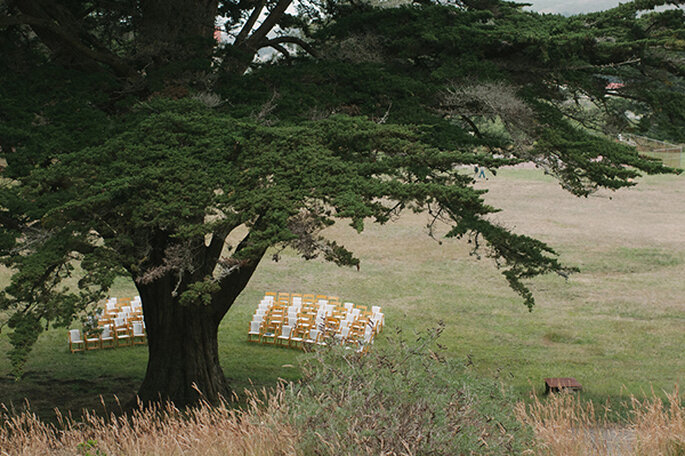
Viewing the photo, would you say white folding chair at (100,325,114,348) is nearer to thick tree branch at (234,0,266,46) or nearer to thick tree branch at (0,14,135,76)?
thick tree branch at (0,14,135,76)

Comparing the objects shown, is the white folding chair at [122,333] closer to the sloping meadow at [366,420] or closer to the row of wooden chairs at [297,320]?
the row of wooden chairs at [297,320]

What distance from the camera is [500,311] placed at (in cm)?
A: 2127

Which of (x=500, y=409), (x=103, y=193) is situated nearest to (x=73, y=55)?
(x=103, y=193)

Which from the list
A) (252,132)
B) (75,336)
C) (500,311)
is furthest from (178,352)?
(500,311)

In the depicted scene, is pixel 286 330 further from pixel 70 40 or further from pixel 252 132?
pixel 252 132

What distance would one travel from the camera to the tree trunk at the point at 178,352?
12477 millimetres

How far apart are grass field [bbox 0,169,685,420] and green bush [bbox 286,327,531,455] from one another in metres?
1.88

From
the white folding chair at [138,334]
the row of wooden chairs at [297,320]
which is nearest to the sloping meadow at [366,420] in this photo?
the row of wooden chairs at [297,320]

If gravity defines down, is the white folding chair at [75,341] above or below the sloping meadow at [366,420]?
below

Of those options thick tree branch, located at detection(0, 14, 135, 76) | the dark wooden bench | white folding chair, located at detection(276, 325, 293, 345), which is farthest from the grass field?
thick tree branch, located at detection(0, 14, 135, 76)

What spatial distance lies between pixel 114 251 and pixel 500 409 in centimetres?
483

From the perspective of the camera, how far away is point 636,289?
23.6 meters

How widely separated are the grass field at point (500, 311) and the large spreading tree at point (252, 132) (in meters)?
1.61

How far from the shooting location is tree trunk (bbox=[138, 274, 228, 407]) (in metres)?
12.5
